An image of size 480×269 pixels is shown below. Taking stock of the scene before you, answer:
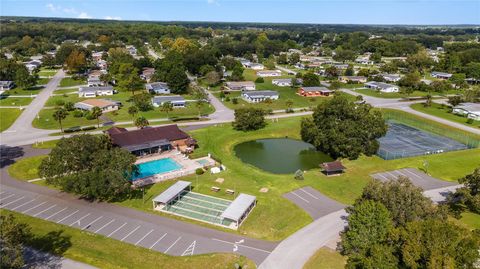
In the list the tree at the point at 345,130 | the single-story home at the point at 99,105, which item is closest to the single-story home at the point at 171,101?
the single-story home at the point at 99,105

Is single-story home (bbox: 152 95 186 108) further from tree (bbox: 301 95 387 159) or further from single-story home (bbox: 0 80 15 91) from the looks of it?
single-story home (bbox: 0 80 15 91)

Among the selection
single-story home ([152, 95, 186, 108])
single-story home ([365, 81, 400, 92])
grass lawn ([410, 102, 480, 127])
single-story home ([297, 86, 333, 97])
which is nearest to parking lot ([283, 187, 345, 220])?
single-story home ([152, 95, 186, 108])

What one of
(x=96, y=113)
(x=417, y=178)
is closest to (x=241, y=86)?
(x=96, y=113)

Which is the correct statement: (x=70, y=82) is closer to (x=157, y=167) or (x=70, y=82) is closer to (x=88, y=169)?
(x=157, y=167)

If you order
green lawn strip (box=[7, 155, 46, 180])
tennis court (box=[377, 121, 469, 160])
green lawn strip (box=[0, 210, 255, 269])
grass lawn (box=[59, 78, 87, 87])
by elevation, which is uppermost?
grass lawn (box=[59, 78, 87, 87])

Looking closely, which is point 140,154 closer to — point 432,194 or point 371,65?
point 432,194

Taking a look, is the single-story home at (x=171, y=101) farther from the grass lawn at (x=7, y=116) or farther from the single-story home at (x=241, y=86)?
the grass lawn at (x=7, y=116)
